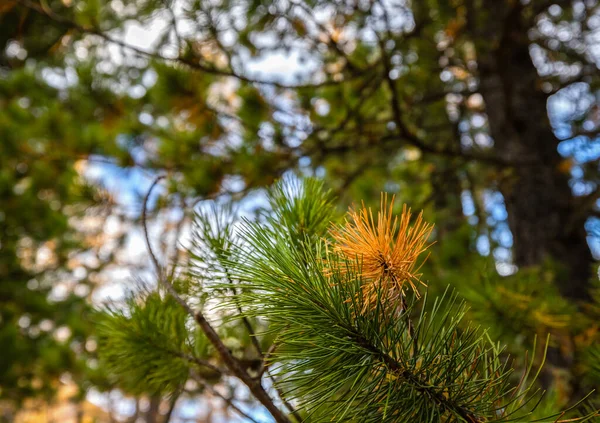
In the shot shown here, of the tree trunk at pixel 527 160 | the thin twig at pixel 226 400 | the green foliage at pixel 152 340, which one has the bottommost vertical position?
the thin twig at pixel 226 400

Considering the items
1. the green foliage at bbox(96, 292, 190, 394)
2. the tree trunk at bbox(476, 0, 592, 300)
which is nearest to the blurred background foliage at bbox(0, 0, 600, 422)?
the tree trunk at bbox(476, 0, 592, 300)

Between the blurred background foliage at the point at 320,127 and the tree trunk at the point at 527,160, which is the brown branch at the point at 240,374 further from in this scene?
the tree trunk at the point at 527,160

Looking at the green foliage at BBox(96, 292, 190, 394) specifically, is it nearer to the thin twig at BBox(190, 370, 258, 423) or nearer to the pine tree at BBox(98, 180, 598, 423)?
the thin twig at BBox(190, 370, 258, 423)

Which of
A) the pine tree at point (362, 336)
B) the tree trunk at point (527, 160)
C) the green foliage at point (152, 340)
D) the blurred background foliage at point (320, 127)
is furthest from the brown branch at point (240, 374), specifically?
the tree trunk at point (527, 160)

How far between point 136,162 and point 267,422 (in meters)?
2.24

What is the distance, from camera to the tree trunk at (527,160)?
244 centimetres

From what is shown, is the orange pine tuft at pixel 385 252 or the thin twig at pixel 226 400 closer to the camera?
the orange pine tuft at pixel 385 252

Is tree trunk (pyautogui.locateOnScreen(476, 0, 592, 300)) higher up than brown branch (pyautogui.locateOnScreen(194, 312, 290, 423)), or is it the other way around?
tree trunk (pyautogui.locateOnScreen(476, 0, 592, 300))

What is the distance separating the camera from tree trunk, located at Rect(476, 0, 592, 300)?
2.44m

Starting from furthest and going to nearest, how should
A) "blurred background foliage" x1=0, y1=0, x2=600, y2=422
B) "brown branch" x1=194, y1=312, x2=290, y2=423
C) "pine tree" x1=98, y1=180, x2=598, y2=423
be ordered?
"blurred background foliage" x1=0, y1=0, x2=600, y2=422
"brown branch" x1=194, y1=312, x2=290, y2=423
"pine tree" x1=98, y1=180, x2=598, y2=423

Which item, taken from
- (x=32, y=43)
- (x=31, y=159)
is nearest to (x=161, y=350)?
(x=31, y=159)

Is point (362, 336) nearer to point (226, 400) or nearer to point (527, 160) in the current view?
point (226, 400)

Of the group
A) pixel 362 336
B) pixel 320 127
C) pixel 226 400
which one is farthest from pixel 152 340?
pixel 320 127

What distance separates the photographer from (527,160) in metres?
2.64
